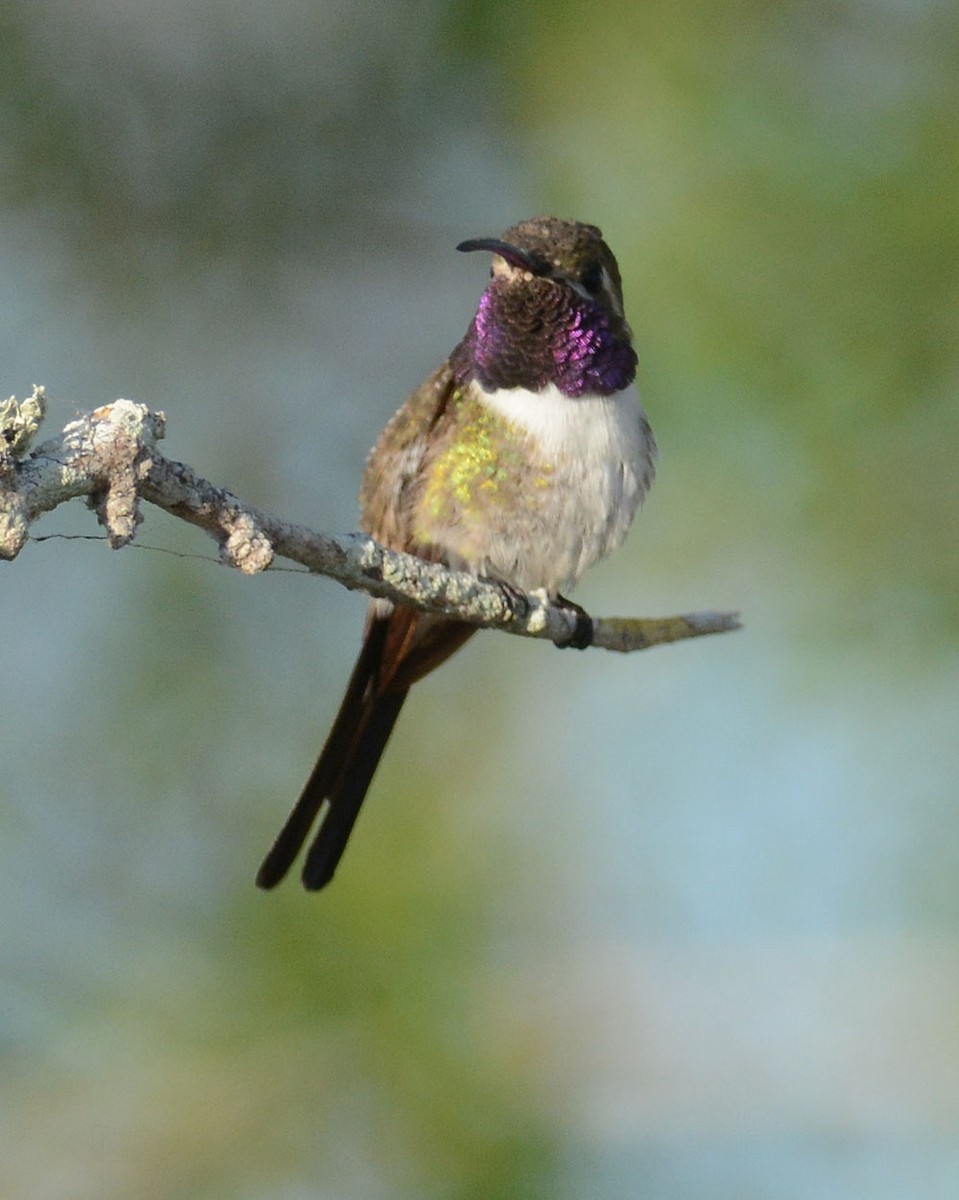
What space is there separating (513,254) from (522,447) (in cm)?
37

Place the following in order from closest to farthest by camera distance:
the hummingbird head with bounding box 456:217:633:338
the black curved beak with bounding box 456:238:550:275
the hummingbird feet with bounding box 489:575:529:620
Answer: the hummingbird feet with bounding box 489:575:529:620 → the black curved beak with bounding box 456:238:550:275 → the hummingbird head with bounding box 456:217:633:338

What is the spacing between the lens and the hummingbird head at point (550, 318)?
9.70 feet

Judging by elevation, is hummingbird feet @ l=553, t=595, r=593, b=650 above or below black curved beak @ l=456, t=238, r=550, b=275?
below

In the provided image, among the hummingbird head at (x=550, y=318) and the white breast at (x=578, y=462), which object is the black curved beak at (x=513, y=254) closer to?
the hummingbird head at (x=550, y=318)

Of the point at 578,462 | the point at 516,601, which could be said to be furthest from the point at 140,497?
the point at 578,462

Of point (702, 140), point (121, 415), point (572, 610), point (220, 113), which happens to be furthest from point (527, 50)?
point (121, 415)

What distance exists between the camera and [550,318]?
118 inches

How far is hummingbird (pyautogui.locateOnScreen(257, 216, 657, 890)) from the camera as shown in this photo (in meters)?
3.00

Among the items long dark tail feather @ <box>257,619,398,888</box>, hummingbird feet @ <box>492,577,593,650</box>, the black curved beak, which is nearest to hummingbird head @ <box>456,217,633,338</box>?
the black curved beak

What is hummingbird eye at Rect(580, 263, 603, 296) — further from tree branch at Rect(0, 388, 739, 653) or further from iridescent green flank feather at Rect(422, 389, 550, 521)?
tree branch at Rect(0, 388, 739, 653)

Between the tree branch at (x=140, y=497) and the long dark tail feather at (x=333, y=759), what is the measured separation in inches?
36.7

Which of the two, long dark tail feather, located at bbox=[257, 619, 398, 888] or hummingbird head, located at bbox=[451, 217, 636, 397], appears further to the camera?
long dark tail feather, located at bbox=[257, 619, 398, 888]

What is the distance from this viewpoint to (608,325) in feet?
10.1

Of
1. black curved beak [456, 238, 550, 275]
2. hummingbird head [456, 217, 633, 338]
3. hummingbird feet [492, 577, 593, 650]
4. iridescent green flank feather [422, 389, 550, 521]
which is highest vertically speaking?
hummingbird head [456, 217, 633, 338]
